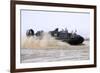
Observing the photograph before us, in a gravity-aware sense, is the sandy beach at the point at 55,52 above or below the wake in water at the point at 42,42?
below

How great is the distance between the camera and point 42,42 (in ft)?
6.28

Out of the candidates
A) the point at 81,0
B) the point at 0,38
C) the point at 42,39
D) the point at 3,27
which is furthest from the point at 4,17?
the point at 81,0

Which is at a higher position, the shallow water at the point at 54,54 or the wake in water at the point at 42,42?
the wake in water at the point at 42,42

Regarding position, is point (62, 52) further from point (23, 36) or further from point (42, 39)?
point (23, 36)

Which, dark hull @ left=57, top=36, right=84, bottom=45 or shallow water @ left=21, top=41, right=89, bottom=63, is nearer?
shallow water @ left=21, top=41, right=89, bottom=63

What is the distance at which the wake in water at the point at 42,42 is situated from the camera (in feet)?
6.12

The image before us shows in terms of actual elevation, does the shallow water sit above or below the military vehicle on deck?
below

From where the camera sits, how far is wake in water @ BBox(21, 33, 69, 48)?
6.12 feet

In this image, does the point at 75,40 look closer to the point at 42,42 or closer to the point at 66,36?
the point at 66,36

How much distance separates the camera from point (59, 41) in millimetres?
1967

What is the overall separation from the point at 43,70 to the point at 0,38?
540 mm

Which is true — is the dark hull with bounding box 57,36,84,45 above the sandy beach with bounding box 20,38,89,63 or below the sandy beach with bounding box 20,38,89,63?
above

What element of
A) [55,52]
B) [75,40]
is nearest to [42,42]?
[55,52]

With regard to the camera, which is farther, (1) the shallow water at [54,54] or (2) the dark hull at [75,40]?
(2) the dark hull at [75,40]
